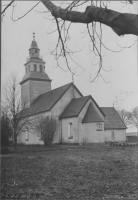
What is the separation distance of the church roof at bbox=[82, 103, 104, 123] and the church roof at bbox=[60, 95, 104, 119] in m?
1.18

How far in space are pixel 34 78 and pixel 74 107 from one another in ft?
41.6

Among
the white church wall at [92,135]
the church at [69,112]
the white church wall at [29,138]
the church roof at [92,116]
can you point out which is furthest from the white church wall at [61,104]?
the white church wall at [92,135]

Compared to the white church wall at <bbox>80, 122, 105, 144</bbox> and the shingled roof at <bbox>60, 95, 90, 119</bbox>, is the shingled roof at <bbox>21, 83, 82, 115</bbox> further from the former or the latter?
the white church wall at <bbox>80, 122, 105, 144</bbox>

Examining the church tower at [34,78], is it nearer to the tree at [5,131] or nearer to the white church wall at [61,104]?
the white church wall at [61,104]

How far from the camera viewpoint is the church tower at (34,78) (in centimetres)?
4550

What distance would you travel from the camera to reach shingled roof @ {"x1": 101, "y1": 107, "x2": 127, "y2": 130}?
40.4 m

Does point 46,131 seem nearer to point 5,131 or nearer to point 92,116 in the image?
point 5,131

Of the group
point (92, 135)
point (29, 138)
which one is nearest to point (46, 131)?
point (92, 135)

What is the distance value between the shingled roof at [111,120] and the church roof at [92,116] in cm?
585

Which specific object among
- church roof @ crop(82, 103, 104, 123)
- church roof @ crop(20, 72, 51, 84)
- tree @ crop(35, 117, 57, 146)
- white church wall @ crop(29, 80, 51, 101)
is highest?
church roof @ crop(20, 72, 51, 84)

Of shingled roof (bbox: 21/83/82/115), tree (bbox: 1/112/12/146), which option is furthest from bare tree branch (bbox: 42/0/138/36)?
shingled roof (bbox: 21/83/82/115)

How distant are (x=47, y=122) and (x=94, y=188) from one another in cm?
2336

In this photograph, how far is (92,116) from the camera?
33.9m

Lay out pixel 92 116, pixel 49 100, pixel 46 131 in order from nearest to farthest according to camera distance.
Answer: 1. pixel 46 131
2. pixel 92 116
3. pixel 49 100
